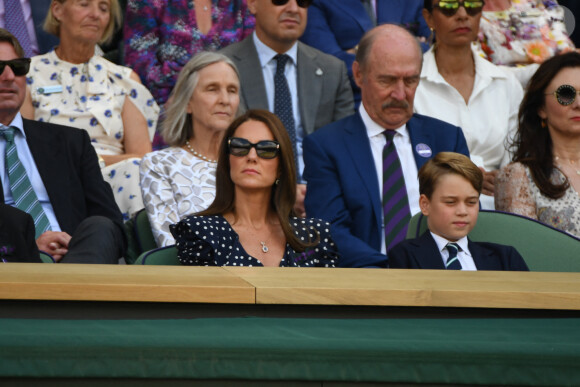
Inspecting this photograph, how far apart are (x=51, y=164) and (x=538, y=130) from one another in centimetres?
203

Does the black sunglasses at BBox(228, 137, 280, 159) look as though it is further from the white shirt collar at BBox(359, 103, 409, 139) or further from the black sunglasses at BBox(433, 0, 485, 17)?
the black sunglasses at BBox(433, 0, 485, 17)

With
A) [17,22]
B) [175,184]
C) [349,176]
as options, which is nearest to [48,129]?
[175,184]

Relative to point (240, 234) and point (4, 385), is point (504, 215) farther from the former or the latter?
point (4, 385)

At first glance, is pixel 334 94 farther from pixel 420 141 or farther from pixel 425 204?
pixel 425 204

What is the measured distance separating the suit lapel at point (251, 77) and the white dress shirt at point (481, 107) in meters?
0.77

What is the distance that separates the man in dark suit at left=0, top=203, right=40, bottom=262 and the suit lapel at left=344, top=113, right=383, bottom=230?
128 centimetres

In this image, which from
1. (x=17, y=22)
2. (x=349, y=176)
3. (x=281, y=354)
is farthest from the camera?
(x=17, y=22)

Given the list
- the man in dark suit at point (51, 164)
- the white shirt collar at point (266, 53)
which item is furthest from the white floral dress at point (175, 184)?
the white shirt collar at point (266, 53)

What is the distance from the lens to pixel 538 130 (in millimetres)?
3965

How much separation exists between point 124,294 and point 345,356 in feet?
1.45

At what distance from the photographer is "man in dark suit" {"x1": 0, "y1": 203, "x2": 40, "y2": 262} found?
2861 millimetres

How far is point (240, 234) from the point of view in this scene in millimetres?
3086

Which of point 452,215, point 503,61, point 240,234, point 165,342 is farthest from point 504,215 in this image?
point 503,61

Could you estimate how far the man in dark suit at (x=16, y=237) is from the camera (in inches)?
113
